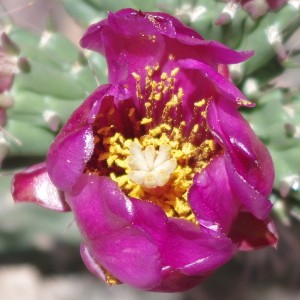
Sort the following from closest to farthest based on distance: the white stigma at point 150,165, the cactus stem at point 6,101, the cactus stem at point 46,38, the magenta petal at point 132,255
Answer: the magenta petal at point 132,255
the white stigma at point 150,165
the cactus stem at point 6,101
the cactus stem at point 46,38

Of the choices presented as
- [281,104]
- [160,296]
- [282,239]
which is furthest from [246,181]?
[160,296]

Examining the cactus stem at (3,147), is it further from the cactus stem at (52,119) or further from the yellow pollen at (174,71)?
the yellow pollen at (174,71)

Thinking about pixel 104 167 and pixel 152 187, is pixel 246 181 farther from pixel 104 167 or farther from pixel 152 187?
pixel 104 167

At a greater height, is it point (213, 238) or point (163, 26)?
point (163, 26)

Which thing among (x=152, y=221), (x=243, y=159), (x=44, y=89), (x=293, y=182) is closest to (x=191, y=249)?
(x=152, y=221)

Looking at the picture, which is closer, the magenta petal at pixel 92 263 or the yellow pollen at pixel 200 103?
the magenta petal at pixel 92 263

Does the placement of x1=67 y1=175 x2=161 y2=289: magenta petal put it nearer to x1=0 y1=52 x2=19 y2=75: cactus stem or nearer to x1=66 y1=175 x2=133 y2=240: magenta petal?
x1=66 y1=175 x2=133 y2=240: magenta petal

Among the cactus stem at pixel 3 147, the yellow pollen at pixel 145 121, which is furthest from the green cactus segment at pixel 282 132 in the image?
the cactus stem at pixel 3 147

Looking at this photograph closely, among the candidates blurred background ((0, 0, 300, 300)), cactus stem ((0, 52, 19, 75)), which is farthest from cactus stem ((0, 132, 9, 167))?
cactus stem ((0, 52, 19, 75))
